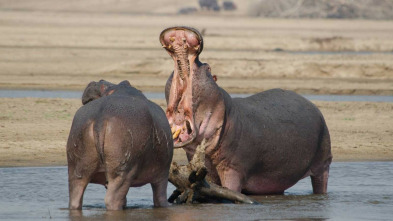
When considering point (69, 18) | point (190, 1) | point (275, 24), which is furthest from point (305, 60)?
point (190, 1)

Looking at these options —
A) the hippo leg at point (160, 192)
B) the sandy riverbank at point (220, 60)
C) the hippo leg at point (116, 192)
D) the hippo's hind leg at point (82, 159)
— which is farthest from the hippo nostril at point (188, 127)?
the sandy riverbank at point (220, 60)

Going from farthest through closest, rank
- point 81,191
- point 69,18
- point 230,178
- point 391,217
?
point 69,18
point 230,178
point 391,217
point 81,191

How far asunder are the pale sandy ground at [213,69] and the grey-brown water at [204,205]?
149 centimetres

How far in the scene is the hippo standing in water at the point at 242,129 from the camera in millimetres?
8797

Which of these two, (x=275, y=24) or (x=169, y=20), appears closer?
(x=275, y=24)

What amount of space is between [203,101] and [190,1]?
80.8 m

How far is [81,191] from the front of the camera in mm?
7879

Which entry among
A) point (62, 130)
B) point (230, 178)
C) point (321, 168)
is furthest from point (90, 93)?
point (62, 130)

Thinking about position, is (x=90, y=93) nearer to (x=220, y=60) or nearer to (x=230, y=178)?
(x=230, y=178)

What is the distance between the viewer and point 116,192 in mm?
7770

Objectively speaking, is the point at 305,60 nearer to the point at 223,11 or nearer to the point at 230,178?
the point at 230,178

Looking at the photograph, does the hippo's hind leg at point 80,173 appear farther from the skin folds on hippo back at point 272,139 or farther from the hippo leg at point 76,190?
the skin folds on hippo back at point 272,139

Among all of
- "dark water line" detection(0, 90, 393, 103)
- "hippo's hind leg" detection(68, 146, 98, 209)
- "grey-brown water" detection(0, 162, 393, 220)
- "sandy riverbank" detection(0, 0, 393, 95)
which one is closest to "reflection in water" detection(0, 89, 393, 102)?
"dark water line" detection(0, 90, 393, 103)

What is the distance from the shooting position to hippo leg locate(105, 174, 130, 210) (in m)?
7.68
